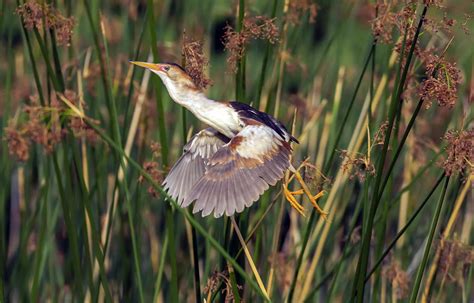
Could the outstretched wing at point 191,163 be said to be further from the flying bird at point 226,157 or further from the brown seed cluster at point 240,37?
the brown seed cluster at point 240,37

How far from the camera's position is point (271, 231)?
10.2 ft

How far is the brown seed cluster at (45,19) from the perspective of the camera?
191 cm

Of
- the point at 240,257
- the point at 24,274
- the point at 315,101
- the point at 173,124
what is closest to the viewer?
the point at 240,257

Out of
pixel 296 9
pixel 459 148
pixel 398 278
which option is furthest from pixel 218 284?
pixel 296 9

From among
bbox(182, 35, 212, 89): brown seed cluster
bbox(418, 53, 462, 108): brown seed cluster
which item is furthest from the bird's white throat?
bbox(418, 53, 462, 108): brown seed cluster

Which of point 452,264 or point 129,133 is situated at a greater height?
point 129,133

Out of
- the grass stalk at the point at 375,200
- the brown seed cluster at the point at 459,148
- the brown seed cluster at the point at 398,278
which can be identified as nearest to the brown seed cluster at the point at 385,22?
the grass stalk at the point at 375,200

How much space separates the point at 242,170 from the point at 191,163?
254mm

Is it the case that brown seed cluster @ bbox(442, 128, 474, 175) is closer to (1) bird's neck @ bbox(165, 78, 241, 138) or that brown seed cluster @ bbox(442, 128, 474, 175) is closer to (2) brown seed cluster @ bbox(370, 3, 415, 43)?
(2) brown seed cluster @ bbox(370, 3, 415, 43)

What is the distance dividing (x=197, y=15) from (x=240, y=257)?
1833mm

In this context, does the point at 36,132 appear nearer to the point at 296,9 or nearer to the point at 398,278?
the point at 296,9

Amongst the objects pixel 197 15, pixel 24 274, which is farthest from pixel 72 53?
pixel 197 15

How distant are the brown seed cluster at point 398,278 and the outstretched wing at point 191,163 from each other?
0.75 meters

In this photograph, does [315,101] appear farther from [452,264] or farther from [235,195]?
[235,195]
